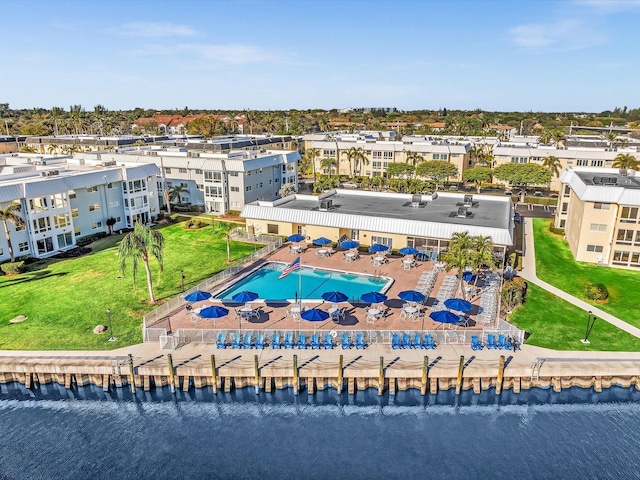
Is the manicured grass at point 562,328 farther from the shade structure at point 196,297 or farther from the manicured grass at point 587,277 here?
the shade structure at point 196,297

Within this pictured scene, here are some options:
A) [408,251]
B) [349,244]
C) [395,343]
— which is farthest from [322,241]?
[395,343]

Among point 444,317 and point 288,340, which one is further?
point 288,340

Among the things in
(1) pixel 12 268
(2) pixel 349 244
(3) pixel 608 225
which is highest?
(3) pixel 608 225

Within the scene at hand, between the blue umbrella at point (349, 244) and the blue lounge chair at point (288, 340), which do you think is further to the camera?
the blue umbrella at point (349, 244)

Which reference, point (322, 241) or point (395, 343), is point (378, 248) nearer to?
point (322, 241)

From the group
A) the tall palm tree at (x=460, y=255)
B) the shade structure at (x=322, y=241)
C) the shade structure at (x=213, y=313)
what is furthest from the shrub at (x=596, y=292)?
the shade structure at (x=213, y=313)
